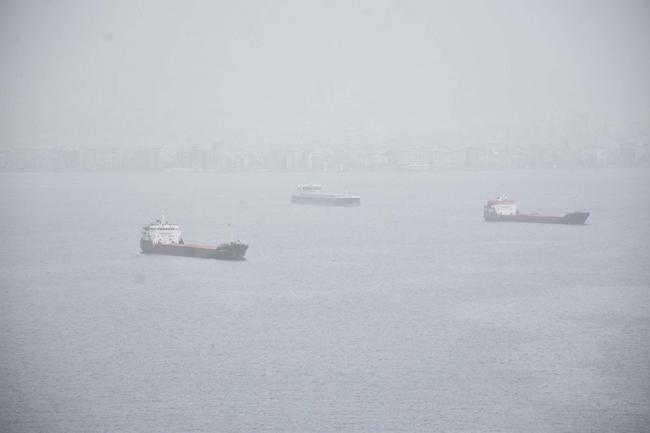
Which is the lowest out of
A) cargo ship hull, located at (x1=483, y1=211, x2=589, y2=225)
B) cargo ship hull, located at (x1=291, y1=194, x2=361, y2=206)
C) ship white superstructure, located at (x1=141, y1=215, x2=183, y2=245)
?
cargo ship hull, located at (x1=291, y1=194, x2=361, y2=206)

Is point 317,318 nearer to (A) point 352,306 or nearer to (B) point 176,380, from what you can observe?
(A) point 352,306

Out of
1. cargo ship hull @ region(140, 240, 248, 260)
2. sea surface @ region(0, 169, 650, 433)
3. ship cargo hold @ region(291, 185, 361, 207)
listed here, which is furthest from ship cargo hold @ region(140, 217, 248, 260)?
ship cargo hold @ region(291, 185, 361, 207)

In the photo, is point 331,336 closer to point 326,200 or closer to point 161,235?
point 161,235

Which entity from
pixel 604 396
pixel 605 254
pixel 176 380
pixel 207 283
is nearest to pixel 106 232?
pixel 207 283

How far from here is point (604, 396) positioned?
40219 millimetres

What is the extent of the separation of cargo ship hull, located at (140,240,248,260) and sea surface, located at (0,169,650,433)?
6.42ft

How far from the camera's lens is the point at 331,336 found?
52031 millimetres

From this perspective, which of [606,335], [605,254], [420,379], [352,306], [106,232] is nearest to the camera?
[420,379]

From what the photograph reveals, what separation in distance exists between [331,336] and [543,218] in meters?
76.7

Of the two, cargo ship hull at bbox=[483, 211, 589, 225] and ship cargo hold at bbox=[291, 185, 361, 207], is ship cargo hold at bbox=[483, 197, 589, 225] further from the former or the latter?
ship cargo hold at bbox=[291, 185, 361, 207]

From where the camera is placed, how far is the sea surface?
38.1 metres

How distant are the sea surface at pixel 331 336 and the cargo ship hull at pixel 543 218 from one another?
15.5m

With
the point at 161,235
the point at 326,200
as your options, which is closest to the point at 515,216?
the point at 161,235

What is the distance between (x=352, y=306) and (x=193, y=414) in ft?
82.2
